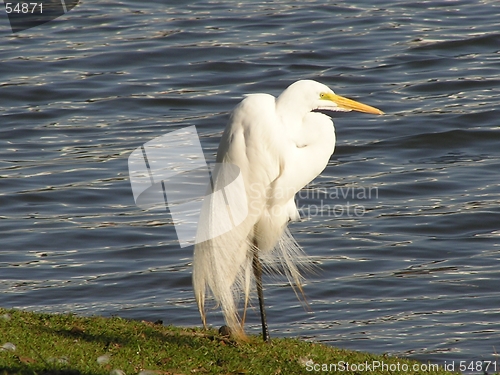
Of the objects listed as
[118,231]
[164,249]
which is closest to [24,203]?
[118,231]

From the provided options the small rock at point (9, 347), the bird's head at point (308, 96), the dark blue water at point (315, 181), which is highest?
the bird's head at point (308, 96)

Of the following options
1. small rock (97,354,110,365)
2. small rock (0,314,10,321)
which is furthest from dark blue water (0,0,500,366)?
small rock (97,354,110,365)

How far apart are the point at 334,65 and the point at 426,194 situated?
553 centimetres

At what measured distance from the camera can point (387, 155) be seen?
12.3 metres

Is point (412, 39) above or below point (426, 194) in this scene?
above

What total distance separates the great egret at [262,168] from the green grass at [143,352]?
0.29m

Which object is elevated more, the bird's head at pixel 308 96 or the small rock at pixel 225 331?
the bird's head at pixel 308 96

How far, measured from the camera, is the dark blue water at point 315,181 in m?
8.29

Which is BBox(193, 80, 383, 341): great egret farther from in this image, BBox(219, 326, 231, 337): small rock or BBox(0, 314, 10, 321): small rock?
BBox(0, 314, 10, 321): small rock

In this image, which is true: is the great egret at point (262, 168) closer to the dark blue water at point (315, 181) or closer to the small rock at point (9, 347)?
the small rock at point (9, 347)

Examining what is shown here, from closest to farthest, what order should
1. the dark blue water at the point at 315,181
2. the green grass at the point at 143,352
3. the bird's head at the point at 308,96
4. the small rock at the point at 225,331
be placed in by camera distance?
the green grass at the point at 143,352, the bird's head at the point at 308,96, the small rock at the point at 225,331, the dark blue water at the point at 315,181

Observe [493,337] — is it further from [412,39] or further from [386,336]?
[412,39]

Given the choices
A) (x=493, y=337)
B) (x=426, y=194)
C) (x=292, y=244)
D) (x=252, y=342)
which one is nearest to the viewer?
(x=252, y=342)

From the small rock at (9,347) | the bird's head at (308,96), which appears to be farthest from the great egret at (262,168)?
the small rock at (9,347)
